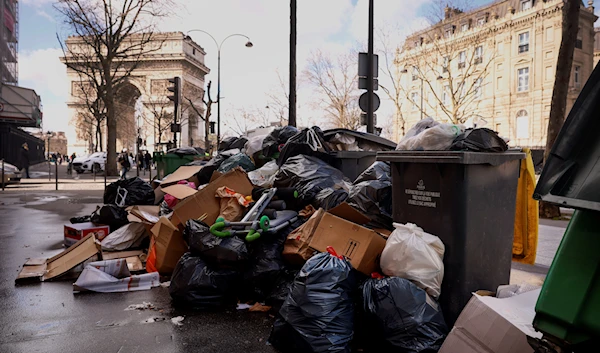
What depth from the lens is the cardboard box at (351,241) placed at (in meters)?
3.31

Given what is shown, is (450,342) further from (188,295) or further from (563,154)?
(188,295)

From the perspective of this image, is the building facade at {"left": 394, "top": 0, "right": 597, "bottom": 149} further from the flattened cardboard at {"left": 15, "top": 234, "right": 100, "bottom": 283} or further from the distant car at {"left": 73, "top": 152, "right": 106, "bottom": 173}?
the flattened cardboard at {"left": 15, "top": 234, "right": 100, "bottom": 283}

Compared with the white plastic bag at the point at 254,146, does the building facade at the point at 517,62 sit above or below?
above

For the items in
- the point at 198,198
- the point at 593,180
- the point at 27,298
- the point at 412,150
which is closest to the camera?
the point at 593,180

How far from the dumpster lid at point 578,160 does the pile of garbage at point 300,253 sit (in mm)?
1603

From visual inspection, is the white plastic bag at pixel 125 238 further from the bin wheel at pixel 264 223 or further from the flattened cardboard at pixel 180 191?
the bin wheel at pixel 264 223

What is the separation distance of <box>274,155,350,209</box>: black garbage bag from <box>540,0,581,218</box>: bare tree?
528 cm

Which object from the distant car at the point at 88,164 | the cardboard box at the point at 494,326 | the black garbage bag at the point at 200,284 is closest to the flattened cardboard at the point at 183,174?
the black garbage bag at the point at 200,284

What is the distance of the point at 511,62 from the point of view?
132 ft

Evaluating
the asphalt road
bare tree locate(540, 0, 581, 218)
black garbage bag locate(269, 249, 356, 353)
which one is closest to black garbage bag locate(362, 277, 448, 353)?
black garbage bag locate(269, 249, 356, 353)

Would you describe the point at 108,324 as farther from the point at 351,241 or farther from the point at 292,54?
the point at 292,54

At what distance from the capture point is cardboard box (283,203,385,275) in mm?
3330

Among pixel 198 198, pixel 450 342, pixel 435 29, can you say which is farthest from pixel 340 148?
pixel 435 29

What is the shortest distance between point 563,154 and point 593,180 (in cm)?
14
